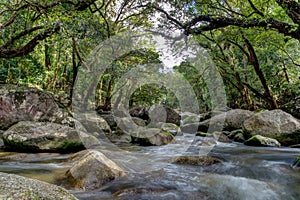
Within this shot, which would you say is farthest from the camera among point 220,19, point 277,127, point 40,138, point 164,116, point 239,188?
point 164,116

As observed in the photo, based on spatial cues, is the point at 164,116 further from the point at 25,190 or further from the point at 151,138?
the point at 25,190

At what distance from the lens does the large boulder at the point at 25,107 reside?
7.45 m

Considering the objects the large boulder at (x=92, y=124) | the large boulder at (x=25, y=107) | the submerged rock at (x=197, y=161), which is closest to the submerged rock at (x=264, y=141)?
the submerged rock at (x=197, y=161)

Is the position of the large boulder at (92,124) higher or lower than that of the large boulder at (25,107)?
lower

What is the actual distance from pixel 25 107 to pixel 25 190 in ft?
22.3

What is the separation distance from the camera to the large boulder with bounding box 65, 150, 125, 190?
11.7 feet

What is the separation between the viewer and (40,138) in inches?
238

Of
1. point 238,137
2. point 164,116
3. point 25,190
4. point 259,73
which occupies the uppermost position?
point 259,73

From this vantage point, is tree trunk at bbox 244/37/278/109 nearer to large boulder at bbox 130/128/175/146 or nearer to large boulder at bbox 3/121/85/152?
large boulder at bbox 130/128/175/146

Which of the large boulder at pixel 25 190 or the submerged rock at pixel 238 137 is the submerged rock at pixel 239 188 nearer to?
the large boulder at pixel 25 190

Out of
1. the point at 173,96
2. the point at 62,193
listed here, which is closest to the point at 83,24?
the point at 62,193

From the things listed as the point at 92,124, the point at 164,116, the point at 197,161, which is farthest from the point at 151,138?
the point at 164,116

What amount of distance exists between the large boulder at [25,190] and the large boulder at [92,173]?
1621 mm

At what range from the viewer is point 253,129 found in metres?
8.87
